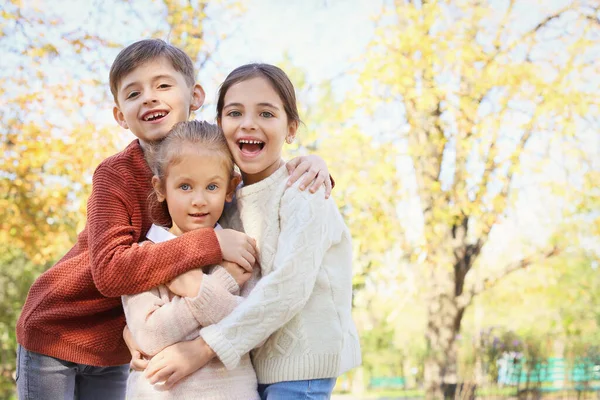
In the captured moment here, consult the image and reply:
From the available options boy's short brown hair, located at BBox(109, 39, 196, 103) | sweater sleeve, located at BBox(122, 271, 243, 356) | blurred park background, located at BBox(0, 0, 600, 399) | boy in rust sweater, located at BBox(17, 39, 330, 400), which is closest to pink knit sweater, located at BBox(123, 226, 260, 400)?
sweater sleeve, located at BBox(122, 271, 243, 356)

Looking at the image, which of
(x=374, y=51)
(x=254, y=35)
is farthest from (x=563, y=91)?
(x=254, y=35)

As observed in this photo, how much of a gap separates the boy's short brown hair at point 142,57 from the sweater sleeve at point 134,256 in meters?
0.47

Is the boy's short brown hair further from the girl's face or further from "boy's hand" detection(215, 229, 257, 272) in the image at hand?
"boy's hand" detection(215, 229, 257, 272)

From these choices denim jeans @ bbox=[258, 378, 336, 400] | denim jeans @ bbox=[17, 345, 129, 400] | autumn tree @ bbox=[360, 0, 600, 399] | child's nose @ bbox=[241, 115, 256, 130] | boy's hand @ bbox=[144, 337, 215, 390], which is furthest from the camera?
autumn tree @ bbox=[360, 0, 600, 399]

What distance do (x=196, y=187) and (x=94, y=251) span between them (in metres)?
0.32

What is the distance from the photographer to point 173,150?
1707mm

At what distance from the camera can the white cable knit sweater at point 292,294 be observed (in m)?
1.57

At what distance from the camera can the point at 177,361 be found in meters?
1.54

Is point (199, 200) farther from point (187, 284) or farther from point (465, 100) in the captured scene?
point (465, 100)

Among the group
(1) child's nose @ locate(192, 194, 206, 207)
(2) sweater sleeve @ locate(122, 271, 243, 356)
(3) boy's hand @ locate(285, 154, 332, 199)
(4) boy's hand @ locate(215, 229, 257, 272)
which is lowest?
(2) sweater sleeve @ locate(122, 271, 243, 356)

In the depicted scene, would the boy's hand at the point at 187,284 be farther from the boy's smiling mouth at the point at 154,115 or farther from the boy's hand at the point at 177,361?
the boy's smiling mouth at the point at 154,115

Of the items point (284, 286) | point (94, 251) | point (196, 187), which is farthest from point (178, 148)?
point (284, 286)

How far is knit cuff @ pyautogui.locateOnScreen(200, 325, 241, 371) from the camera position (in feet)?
5.06

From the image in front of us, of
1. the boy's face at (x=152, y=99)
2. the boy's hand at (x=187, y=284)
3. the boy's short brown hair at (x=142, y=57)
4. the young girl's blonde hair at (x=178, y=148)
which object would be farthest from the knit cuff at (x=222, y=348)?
the boy's short brown hair at (x=142, y=57)
